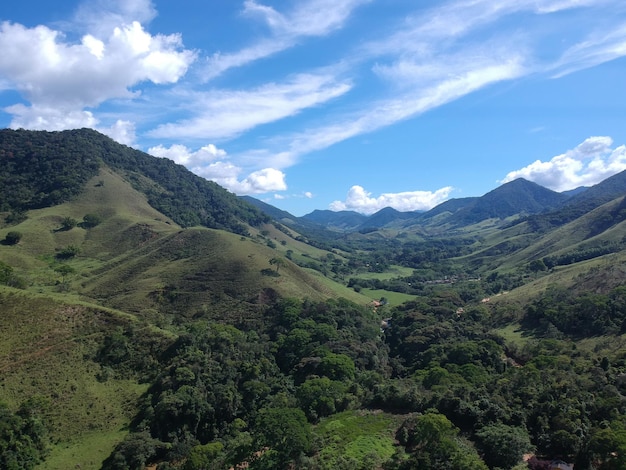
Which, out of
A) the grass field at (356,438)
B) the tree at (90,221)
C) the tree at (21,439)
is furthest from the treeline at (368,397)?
the tree at (90,221)

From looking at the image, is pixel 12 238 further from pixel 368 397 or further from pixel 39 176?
pixel 368 397

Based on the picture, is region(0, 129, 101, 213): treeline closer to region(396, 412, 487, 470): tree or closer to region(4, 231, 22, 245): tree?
region(4, 231, 22, 245): tree

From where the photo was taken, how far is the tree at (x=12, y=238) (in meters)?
118

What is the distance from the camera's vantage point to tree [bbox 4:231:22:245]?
118m

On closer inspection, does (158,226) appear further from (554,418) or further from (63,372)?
(554,418)

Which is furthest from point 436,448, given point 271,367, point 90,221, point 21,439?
point 90,221

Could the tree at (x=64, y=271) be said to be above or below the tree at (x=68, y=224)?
below

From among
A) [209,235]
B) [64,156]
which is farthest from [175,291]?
[64,156]

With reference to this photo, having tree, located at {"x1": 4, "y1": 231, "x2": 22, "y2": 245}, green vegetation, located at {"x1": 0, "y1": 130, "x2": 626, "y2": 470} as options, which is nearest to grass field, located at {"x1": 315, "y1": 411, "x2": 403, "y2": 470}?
green vegetation, located at {"x1": 0, "y1": 130, "x2": 626, "y2": 470}

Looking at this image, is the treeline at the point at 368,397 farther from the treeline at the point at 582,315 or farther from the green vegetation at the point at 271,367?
the treeline at the point at 582,315

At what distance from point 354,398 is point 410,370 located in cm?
2724

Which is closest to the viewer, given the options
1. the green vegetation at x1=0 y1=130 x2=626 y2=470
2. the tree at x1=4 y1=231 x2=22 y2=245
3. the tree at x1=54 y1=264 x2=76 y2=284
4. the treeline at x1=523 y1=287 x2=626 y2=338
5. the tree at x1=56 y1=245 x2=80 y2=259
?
the green vegetation at x1=0 y1=130 x2=626 y2=470

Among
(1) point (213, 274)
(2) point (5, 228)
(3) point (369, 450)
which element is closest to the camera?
(3) point (369, 450)

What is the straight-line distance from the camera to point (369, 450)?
4191 centimetres
